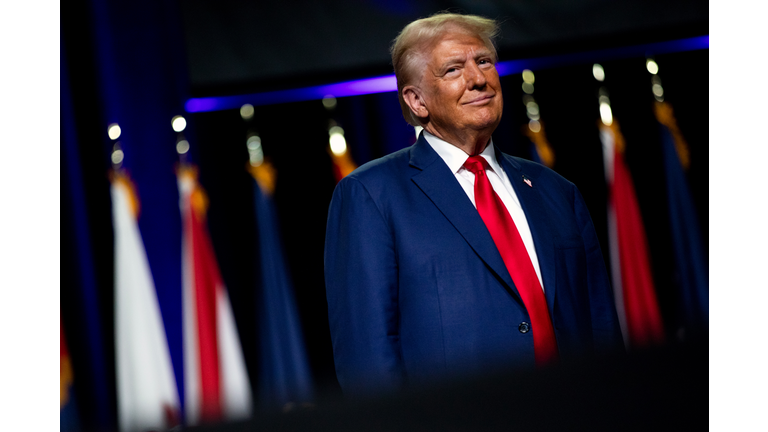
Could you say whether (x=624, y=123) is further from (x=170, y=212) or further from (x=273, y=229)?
(x=170, y=212)

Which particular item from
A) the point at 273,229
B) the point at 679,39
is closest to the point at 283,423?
the point at 273,229

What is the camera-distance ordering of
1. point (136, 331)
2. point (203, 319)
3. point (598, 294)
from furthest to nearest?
1. point (203, 319)
2. point (136, 331)
3. point (598, 294)

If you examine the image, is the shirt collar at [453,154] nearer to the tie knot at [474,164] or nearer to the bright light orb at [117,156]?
the tie knot at [474,164]

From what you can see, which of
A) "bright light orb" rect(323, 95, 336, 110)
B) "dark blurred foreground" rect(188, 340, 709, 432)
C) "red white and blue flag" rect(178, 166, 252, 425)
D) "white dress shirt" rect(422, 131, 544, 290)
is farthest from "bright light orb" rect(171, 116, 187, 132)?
"dark blurred foreground" rect(188, 340, 709, 432)

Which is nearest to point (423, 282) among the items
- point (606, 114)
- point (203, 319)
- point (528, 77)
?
point (203, 319)

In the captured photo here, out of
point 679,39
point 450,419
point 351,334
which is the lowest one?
point 351,334

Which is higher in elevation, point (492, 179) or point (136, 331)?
point (492, 179)

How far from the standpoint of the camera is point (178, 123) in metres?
3.46

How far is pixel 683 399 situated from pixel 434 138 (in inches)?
42.6

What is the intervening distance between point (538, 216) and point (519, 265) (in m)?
0.13

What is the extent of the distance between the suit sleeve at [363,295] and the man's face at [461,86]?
244 millimetres

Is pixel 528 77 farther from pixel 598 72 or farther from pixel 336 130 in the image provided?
pixel 336 130

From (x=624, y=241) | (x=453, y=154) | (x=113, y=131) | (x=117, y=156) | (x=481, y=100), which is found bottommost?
(x=624, y=241)

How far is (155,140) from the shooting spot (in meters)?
3.47
